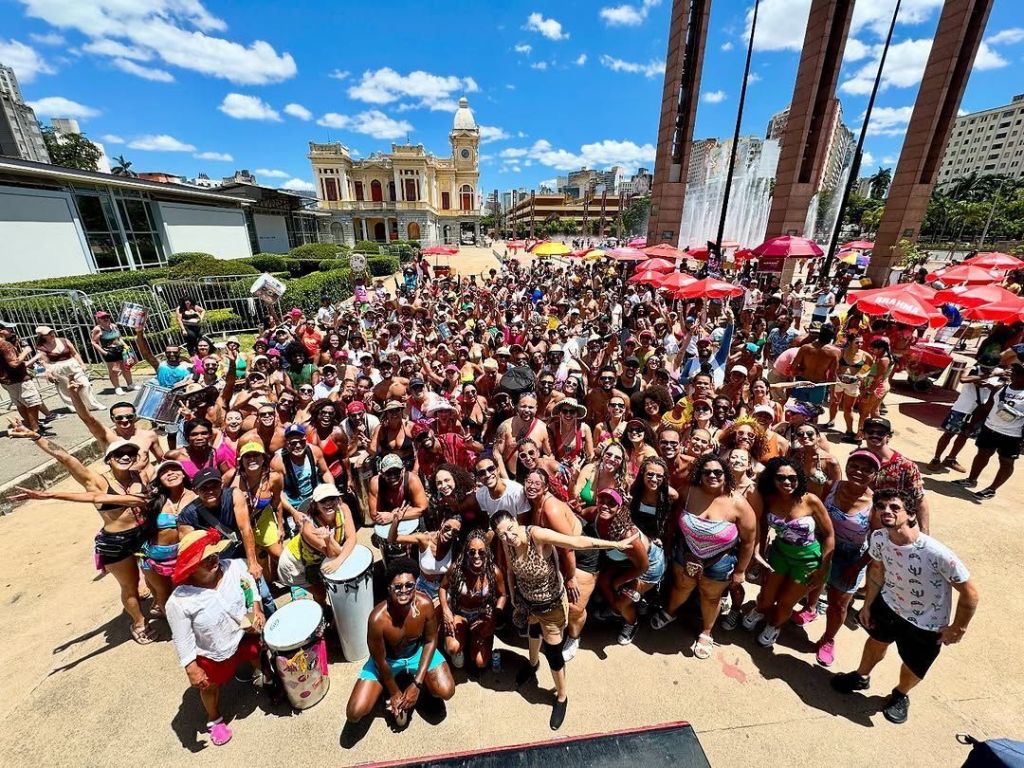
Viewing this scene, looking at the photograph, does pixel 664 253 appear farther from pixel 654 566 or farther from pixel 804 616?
pixel 654 566

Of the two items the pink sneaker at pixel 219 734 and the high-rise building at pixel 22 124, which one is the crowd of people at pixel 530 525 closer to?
the pink sneaker at pixel 219 734

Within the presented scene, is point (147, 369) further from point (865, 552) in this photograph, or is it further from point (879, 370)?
point (879, 370)

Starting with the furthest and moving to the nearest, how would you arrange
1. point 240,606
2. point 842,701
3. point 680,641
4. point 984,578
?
point 984,578
point 680,641
point 842,701
point 240,606

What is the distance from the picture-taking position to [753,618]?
12.1ft

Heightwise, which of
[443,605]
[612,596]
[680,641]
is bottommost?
[680,641]

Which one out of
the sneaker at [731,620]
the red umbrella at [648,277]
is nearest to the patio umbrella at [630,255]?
the red umbrella at [648,277]

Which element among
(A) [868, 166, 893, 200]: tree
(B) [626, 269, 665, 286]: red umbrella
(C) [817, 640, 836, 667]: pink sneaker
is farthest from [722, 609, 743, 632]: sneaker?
(A) [868, 166, 893, 200]: tree

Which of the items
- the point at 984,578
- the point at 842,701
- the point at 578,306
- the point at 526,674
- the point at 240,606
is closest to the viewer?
the point at 240,606

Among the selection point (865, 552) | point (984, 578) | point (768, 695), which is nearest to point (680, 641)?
point (768, 695)

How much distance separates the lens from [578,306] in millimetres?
13945

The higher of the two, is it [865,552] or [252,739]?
[865,552]

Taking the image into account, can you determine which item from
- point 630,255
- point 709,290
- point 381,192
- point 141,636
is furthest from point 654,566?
point 381,192

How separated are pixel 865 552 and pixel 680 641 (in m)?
1.65

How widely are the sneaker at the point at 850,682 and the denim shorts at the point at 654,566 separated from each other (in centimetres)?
149
